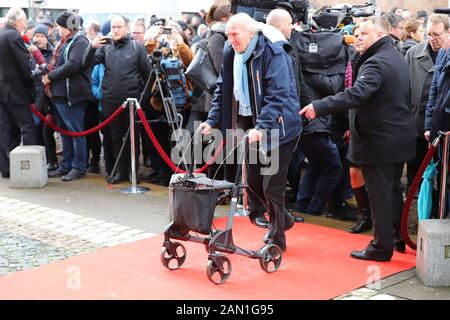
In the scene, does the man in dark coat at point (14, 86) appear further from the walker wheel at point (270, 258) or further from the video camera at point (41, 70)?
the walker wheel at point (270, 258)

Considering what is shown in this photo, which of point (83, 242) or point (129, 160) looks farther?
point (129, 160)

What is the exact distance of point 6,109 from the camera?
10539 millimetres

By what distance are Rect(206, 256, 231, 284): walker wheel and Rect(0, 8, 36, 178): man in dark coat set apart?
17.3 feet

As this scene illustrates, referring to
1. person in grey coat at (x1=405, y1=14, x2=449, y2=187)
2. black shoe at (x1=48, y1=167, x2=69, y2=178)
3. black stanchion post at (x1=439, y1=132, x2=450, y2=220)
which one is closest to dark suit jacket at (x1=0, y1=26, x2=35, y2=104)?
black shoe at (x1=48, y1=167, x2=69, y2=178)

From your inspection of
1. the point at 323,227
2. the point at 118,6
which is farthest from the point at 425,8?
the point at 323,227

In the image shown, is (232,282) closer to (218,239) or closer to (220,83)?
(218,239)

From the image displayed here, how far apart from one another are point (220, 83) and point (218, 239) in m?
1.63

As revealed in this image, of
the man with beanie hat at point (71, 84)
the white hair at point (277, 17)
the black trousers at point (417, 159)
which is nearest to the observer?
the white hair at point (277, 17)

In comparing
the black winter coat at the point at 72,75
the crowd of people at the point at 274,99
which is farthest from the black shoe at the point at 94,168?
the black winter coat at the point at 72,75

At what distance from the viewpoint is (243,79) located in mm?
6586

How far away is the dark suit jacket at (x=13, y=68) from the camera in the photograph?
1017 centimetres

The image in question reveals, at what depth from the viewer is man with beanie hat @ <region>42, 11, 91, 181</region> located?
10.1 m

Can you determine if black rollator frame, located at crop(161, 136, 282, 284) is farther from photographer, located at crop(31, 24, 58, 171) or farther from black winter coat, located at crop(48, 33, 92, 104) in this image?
photographer, located at crop(31, 24, 58, 171)

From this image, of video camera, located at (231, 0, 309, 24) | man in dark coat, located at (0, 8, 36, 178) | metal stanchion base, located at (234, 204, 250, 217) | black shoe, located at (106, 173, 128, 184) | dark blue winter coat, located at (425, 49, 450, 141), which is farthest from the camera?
man in dark coat, located at (0, 8, 36, 178)
